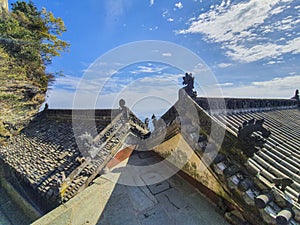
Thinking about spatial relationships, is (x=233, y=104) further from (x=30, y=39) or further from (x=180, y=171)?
(x=30, y=39)

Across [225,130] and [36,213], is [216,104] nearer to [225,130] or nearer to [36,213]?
[225,130]

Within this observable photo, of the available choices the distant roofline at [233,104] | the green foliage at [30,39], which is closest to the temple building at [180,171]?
the distant roofline at [233,104]

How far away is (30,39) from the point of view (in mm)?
15445

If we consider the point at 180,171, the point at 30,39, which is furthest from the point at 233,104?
the point at 30,39

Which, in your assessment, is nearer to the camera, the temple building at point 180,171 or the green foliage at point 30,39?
the temple building at point 180,171

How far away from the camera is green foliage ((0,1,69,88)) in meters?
13.7

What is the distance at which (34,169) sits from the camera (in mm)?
6871

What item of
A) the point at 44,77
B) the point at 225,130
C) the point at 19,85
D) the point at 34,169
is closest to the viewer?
the point at 225,130

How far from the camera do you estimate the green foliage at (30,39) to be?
13742 millimetres

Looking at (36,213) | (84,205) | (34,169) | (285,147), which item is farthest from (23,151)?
(285,147)

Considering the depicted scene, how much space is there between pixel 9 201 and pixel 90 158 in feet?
19.9

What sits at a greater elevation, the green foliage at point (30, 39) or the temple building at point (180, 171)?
the green foliage at point (30, 39)

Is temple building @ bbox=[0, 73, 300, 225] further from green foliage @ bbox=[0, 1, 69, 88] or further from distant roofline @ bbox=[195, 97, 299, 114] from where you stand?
green foliage @ bbox=[0, 1, 69, 88]

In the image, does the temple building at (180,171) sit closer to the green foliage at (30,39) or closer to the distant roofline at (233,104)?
the distant roofline at (233,104)
